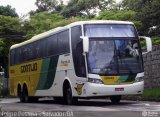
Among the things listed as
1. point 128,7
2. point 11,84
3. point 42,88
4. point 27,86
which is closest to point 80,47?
point 42,88

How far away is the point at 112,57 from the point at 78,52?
129 centimetres

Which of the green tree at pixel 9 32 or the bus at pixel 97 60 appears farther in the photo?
the green tree at pixel 9 32

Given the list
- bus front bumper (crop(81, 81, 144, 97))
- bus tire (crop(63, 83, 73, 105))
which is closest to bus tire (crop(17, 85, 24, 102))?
bus tire (crop(63, 83, 73, 105))

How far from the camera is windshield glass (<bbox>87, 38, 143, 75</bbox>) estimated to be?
18219 mm

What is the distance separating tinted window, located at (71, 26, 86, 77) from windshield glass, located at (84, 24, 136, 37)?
Result: 404 millimetres

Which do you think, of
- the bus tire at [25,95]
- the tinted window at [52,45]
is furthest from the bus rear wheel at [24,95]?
the tinted window at [52,45]

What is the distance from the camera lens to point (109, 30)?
19.0 metres

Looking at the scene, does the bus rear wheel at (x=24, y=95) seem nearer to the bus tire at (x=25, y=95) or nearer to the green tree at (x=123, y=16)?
the bus tire at (x=25, y=95)

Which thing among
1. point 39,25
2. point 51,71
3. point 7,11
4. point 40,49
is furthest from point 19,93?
point 7,11

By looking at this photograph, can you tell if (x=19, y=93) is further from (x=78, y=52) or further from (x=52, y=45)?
(x=78, y=52)

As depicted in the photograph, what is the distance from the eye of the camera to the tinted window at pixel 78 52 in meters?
18.5

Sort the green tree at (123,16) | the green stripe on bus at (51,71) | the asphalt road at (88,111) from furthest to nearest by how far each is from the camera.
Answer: the green tree at (123,16) → the green stripe on bus at (51,71) → the asphalt road at (88,111)

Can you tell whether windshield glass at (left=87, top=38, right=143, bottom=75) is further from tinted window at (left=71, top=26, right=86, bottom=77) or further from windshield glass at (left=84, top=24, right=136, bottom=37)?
tinted window at (left=71, top=26, right=86, bottom=77)

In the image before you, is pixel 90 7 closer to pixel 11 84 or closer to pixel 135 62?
pixel 11 84
